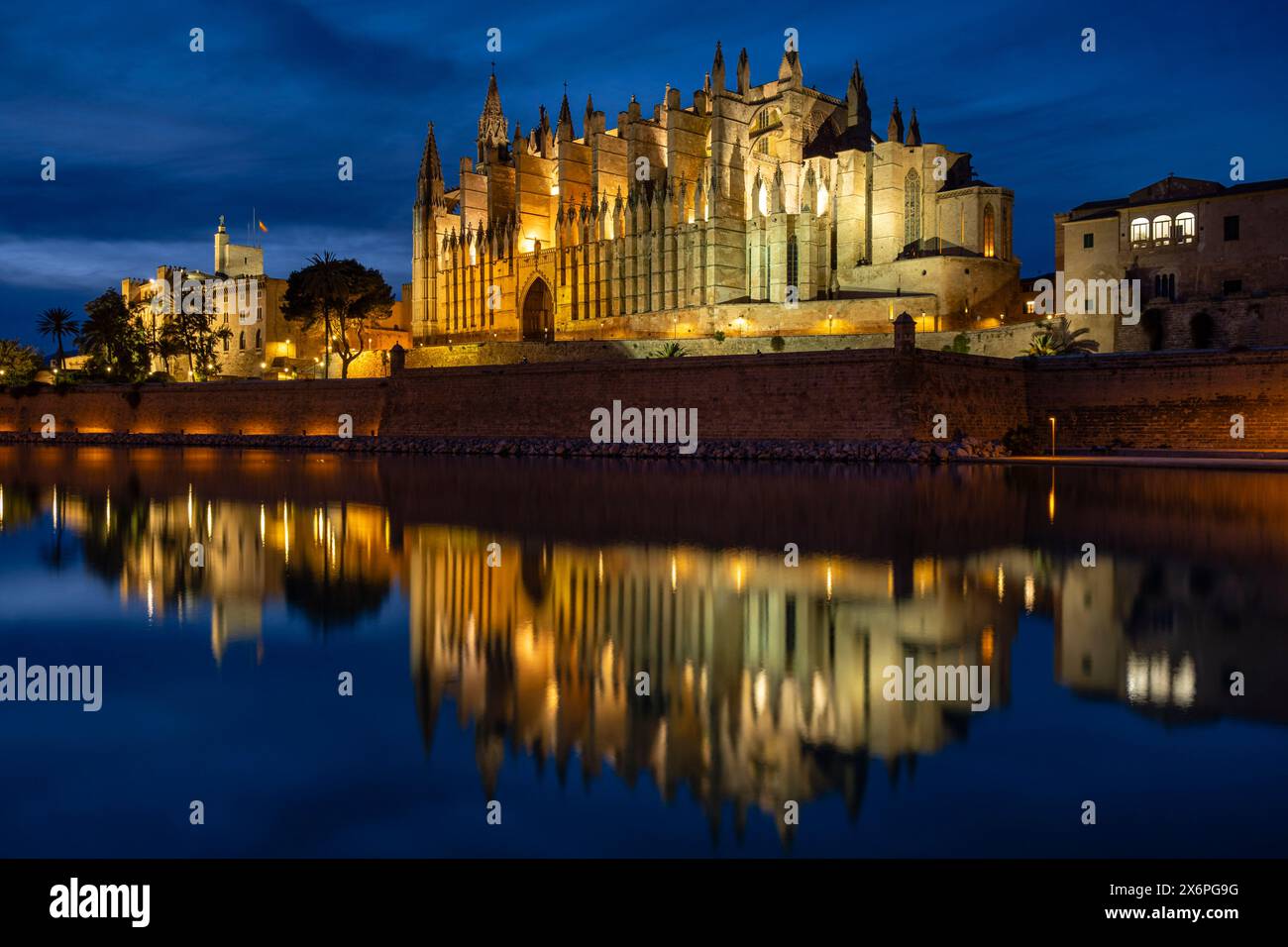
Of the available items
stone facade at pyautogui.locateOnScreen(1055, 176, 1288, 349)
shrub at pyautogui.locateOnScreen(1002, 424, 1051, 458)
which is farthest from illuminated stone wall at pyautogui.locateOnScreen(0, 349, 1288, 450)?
stone facade at pyautogui.locateOnScreen(1055, 176, 1288, 349)

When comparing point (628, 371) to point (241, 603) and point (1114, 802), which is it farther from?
point (1114, 802)

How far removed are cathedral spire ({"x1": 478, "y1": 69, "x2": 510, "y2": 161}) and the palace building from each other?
0.89ft

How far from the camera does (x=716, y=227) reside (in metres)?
48.3

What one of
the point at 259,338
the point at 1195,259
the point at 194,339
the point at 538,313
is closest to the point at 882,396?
the point at 1195,259

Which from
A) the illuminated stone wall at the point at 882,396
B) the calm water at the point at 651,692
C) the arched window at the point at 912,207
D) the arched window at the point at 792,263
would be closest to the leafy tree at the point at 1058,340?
the illuminated stone wall at the point at 882,396

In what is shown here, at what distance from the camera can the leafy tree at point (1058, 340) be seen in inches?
1389

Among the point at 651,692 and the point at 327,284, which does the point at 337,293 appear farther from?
the point at 651,692

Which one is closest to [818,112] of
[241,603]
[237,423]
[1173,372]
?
[1173,372]

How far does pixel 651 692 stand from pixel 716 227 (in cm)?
4434

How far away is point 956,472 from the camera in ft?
81.8

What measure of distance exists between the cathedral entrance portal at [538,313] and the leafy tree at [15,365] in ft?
90.4

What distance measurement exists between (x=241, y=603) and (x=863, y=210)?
40883 millimetres

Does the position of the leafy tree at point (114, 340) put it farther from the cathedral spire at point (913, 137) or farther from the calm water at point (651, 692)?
the calm water at point (651, 692)
